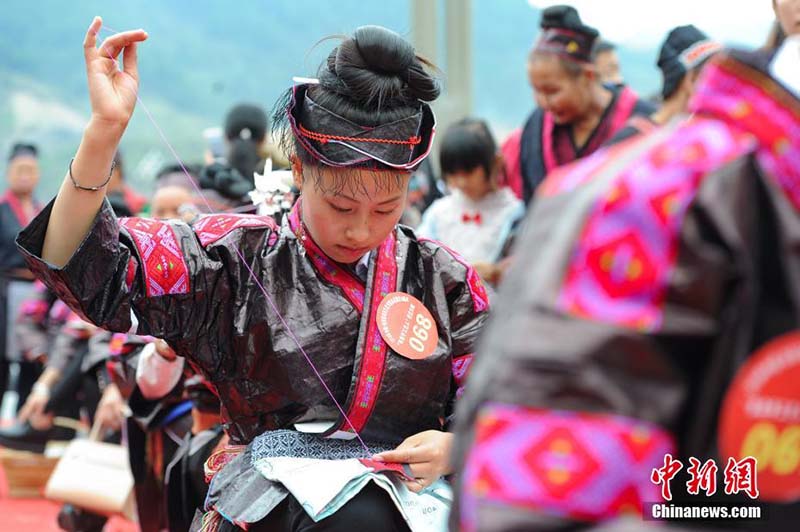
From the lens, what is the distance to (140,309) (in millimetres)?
2148

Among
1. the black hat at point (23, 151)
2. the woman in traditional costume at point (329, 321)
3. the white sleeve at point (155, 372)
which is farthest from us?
the black hat at point (23, 151)

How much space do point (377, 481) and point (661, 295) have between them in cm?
116

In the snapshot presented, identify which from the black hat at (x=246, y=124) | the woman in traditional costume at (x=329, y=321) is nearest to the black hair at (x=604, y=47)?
the black hat at (x=246, y=124)

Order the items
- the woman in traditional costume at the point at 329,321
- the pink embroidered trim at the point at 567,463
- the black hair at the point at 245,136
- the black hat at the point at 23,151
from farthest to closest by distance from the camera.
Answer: the black hat at the point at 23,151, the black hair at the point at 245,136, the woman in traditional costume at the point at 329,321, the pink embroidered trim at the point at 567,463

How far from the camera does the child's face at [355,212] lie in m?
2.26

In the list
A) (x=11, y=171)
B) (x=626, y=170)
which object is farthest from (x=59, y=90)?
→ (x=626, y=170)

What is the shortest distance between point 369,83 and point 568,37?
246 cm

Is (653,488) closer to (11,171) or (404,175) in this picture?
(404,175)

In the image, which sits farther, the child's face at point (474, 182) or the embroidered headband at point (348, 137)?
the child's face at point (474, 182)

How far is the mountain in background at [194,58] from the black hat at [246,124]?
875cm

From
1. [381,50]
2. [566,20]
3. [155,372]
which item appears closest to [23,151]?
[566,20]

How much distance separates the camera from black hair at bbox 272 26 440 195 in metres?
2.29

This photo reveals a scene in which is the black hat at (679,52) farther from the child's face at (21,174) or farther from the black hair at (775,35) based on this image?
the child's face at (21,174)

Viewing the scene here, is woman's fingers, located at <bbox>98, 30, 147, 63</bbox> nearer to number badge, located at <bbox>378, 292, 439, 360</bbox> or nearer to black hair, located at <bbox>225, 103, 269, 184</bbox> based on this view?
number badge, located at <bbox>378, 292, 439, 360</bbox>
